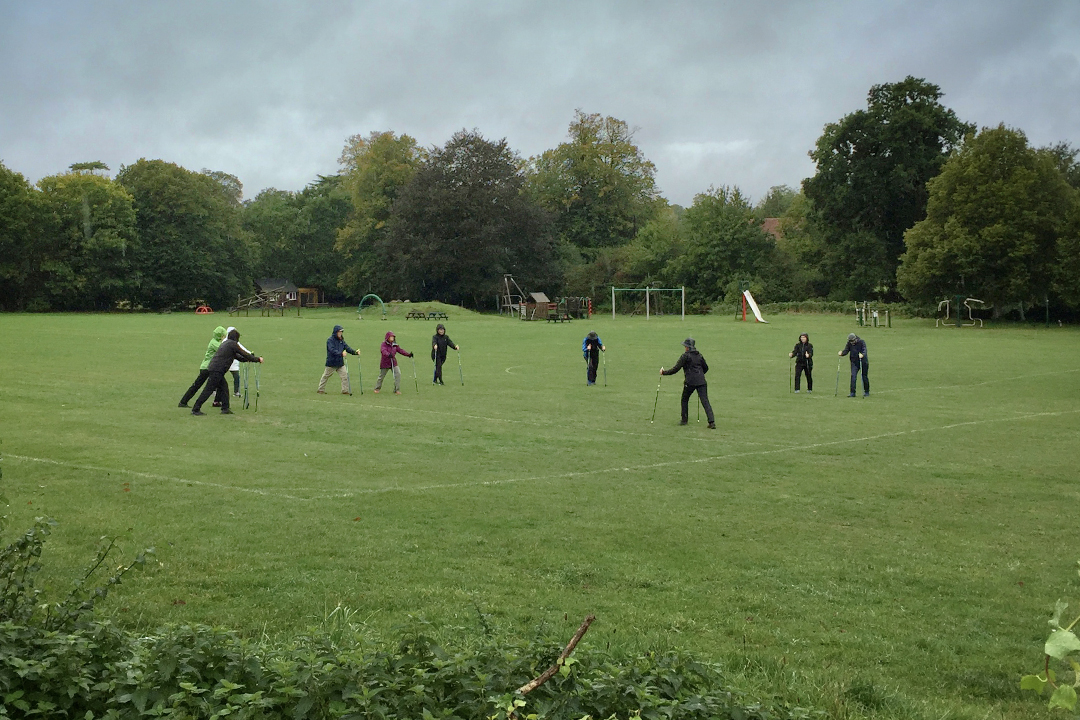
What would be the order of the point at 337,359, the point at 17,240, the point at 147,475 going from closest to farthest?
the point at 147,475, the point at 337,359, the point at 17,240

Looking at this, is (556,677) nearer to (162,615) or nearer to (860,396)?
(162,615)

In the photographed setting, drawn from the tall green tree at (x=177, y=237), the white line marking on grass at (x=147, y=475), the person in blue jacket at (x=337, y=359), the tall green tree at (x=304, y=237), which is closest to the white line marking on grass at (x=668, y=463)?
the white line marking on grass at (x=147, y=475)

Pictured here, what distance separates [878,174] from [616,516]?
70.2 m

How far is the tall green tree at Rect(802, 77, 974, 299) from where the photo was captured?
73.7 metres

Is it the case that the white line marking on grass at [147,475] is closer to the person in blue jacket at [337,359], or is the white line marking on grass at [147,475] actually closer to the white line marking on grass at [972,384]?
the person in blue jacket at [337,359]

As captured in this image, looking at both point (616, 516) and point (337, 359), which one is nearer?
point (616, 516)

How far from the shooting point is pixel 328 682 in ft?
13.6

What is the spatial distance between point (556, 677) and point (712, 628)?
3638mm

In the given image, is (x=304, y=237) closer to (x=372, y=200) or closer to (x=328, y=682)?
(x=372, y=200)

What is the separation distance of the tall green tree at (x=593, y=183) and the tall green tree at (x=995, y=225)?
4441 cm

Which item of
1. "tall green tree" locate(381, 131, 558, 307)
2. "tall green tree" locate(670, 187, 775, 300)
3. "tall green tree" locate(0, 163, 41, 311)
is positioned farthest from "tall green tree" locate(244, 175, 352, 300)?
"tall green tree" locate(670, 187, 775, 300)

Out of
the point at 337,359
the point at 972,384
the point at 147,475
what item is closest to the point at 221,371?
the point at 337,359

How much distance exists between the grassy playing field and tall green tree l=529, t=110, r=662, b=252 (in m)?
79.4

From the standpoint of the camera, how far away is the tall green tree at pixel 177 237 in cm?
9094
